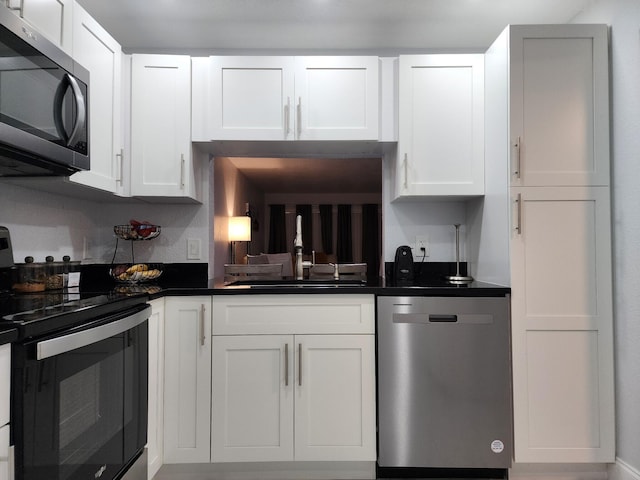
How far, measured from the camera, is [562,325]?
6.49ft

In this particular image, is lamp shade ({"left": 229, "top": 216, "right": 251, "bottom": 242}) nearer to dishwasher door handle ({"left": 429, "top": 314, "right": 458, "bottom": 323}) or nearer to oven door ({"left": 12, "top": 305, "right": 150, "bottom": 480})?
oven door ({"left": 12, "top": 305, "right": 150, "bottom": 480})

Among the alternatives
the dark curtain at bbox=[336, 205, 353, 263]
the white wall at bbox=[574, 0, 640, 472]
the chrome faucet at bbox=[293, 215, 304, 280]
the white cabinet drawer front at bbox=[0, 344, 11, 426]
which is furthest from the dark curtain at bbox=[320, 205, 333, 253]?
the white cabinet drawer front at bbox=[0, 344, 11, 426]

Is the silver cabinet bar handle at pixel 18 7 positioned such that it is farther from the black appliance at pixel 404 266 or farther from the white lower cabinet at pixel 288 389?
the black appliance at pixel 404 266

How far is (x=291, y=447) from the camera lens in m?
2.02

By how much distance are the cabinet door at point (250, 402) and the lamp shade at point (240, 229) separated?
1374mm

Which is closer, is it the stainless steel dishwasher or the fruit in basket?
the stainless steel dishwasher

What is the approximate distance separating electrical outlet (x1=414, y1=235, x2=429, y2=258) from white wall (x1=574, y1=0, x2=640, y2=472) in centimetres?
94

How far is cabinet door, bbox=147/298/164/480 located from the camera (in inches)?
73.9

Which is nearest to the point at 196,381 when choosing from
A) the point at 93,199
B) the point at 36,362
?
the point at 36,362

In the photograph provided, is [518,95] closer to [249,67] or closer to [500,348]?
[500,348]

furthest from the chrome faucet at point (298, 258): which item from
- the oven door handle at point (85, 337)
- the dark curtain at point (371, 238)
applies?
the oven door handle at point (85, 337)

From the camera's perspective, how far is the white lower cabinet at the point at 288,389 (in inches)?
79.4

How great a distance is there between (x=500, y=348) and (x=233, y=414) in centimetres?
124

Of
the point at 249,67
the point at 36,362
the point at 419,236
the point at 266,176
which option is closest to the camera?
the point at 36,362
